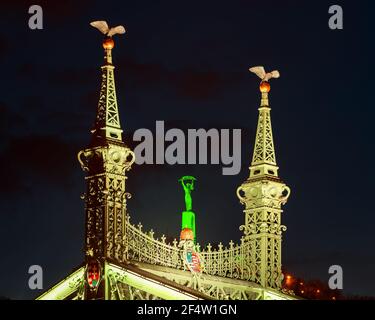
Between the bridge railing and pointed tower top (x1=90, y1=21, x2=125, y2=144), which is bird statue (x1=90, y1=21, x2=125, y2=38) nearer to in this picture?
pointed tower top (x1=90, y1=21, x2=125, y2=144)

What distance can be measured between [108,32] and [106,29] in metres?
0.18

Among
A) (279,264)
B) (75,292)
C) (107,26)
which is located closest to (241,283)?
(279,264)

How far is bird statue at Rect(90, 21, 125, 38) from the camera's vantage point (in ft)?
239

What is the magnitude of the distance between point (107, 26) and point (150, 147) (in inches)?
243

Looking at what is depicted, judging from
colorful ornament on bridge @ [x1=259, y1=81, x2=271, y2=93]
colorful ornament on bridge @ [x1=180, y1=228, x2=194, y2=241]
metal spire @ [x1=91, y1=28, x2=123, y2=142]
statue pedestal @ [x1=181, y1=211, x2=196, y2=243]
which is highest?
colorful ornament on bridge @ [x1=259, y1=81, x2=271, y2=93]

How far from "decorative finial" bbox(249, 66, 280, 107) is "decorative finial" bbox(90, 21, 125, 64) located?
949 cm

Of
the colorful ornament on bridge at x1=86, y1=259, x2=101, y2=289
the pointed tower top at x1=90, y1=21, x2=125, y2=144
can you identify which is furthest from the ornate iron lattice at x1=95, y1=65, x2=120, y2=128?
the colorful ornament on bridge at x1=86, y1=259, x2=101, y2=289

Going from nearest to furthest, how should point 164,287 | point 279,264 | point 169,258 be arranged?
point 164,287
point 169,258
point 279,264

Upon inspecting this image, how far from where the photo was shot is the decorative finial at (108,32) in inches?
2869

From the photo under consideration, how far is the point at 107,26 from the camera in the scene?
73.2m

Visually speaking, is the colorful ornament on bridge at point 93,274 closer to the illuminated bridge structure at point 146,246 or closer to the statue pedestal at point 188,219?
the illuminated bridge structure at point 146,246

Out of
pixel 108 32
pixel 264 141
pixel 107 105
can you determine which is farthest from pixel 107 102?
pixel 264 141

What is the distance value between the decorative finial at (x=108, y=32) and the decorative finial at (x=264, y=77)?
31.1ft
